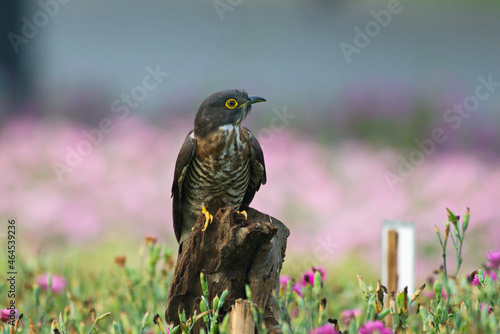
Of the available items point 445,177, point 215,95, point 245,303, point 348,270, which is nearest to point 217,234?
point 245,303

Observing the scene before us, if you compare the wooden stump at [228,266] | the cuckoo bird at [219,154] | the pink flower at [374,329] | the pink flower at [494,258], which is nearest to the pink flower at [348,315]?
the wooden stump at [228,266]

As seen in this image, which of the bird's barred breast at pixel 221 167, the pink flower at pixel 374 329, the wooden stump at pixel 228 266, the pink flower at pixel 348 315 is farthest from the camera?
the bird's barred breast at pixel 221 167

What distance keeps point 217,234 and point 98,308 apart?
1.16 m

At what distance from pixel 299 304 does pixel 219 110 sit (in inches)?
45.4

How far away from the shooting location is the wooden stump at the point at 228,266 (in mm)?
2115

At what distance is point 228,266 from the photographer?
217cm

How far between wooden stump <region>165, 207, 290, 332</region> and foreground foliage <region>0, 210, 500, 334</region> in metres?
0.06

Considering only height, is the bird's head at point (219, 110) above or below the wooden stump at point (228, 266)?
above

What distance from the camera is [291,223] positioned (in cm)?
549

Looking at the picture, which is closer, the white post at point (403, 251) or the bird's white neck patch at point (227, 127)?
the white post at point (403, 251)

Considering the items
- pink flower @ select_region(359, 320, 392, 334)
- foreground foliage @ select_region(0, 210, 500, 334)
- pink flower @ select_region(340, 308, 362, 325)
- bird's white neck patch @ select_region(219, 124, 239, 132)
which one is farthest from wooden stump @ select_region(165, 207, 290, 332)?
bird's white neck patch @ select_region(219, 124, 239, 132)

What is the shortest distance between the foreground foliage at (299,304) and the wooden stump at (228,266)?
0.06m

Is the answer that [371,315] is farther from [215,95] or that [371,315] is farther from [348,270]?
[348,270]

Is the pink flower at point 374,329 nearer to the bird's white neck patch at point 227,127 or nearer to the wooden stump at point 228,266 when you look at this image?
the wooden stump at point 228,266
